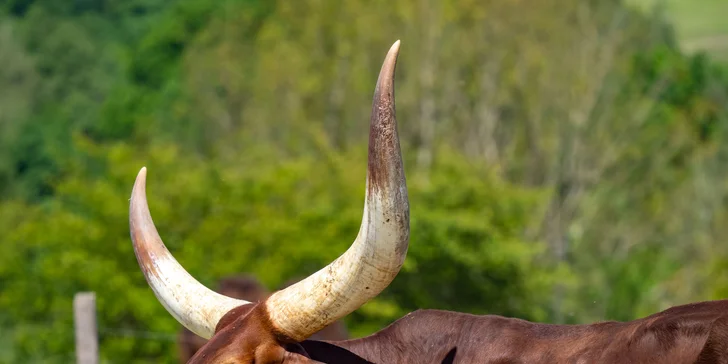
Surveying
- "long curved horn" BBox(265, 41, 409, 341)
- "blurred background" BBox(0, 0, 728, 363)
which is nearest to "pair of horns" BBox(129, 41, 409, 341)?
"long curved horn" BBox(265, 41, 409, 341)

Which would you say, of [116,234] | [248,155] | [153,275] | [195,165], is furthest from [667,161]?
[153,275]

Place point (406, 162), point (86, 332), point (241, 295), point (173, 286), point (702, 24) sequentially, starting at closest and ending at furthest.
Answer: point (173, 286) < point (86, 332) < point (241, 295) < point (406, 162) < point (702, 24)

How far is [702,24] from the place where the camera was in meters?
84.9

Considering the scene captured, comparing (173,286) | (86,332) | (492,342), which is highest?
(492,342)

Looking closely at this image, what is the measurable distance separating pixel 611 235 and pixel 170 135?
24.0 m

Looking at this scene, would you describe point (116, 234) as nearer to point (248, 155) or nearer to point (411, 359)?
point (248, 155)

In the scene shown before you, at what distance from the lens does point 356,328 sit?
25.9 m

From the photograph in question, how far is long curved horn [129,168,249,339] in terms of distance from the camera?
4711 mm

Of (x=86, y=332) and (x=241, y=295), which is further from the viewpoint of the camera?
(x=241, y=295)

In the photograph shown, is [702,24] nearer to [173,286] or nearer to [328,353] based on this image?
[173,286]

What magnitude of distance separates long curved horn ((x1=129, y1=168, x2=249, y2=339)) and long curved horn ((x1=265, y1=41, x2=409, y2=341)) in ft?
1.30

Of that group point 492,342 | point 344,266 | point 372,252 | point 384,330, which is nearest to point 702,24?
point 384,330

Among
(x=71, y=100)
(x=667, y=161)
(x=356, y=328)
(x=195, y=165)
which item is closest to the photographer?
(x=356, y=328)

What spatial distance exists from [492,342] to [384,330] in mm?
443
